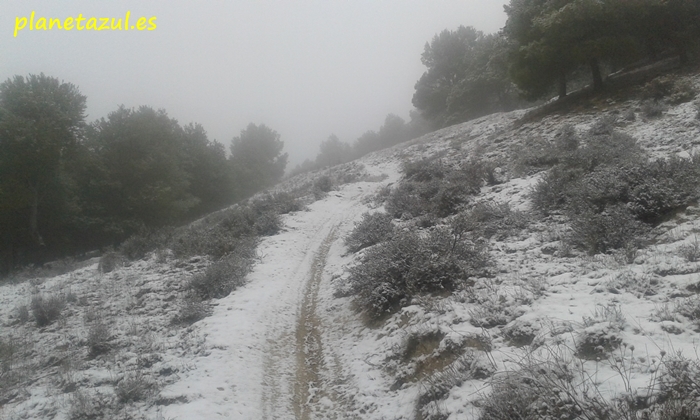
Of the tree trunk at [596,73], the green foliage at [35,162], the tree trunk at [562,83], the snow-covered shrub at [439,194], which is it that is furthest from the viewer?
the tree trunk at [562,83]

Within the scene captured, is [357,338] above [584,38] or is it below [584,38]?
below

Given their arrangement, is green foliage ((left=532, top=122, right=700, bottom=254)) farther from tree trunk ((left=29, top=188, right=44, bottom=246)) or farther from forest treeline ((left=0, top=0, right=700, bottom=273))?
tree trunk ((left=29, top=188, right=44, bottom=246))

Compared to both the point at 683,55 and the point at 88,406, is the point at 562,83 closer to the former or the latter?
the point at 683,55

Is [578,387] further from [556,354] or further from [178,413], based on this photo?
[178,413]

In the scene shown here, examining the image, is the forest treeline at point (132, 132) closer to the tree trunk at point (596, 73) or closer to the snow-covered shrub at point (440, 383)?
the tree trunk at point (596, 73)

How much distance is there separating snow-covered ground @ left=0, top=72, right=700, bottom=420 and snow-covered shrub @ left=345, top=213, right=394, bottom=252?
147 cm

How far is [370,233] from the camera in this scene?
13.2m

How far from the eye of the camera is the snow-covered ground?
5.28 meters

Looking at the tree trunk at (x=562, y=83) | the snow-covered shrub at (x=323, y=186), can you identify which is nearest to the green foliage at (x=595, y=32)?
the tree trunk at (x=562, y=83)

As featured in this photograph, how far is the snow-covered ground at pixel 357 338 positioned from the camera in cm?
528

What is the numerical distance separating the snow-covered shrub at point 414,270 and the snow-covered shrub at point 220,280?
3560 mm

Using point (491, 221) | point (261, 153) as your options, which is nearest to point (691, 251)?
point (491, 221)

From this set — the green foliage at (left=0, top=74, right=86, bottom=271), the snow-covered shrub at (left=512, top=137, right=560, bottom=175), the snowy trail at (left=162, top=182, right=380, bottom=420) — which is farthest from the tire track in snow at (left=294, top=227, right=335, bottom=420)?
the green foliage at (left=0, top=74, right=86, bottom=271)

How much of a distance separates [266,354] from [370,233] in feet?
20.4
